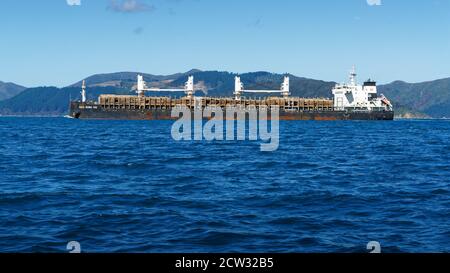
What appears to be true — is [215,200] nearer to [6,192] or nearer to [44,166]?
[6,192]

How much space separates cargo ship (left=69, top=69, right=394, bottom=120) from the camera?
5940 inches

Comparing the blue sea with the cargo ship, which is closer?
the blue sea

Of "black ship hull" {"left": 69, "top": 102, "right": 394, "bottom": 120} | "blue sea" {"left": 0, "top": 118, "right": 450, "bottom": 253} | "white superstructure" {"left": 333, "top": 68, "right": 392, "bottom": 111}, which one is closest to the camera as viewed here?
"blue sea" {"left": 0, "top": 118, "right": 450, "bottom": 253}

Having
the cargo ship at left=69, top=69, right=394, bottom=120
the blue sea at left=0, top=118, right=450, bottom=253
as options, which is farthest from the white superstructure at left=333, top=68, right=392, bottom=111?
the blue sea at left=0, top=118, right=450, bottom=253

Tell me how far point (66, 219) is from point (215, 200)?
6.12 meters

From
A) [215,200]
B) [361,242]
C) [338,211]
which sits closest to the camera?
[361,242]

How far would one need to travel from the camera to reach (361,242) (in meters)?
13.9

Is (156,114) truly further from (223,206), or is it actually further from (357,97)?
(223,206)

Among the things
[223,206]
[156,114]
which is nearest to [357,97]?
[156,114]

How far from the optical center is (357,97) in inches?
6393

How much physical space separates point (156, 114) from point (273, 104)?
40.1m

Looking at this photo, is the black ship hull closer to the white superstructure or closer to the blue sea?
the white superstructure

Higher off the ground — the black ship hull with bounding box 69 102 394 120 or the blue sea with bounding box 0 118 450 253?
the black ship hull with bounding box 69 102 394 120
